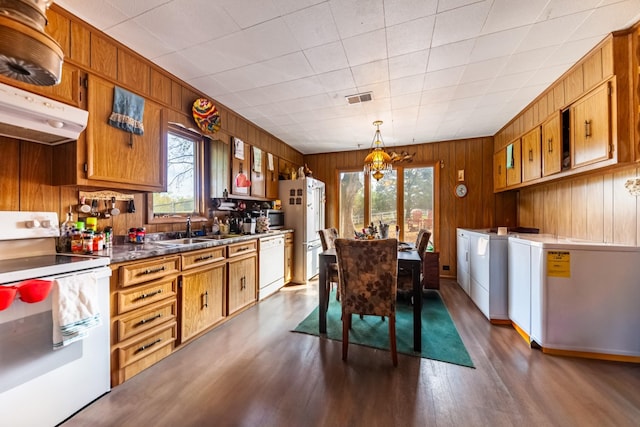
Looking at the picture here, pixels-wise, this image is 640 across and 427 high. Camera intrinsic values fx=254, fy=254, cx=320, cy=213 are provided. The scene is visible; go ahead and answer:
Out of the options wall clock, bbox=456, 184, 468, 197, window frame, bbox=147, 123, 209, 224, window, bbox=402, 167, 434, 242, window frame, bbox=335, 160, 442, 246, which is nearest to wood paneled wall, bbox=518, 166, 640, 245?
wall clock, bbox=456, 184, 468, 197

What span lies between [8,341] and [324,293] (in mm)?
2009

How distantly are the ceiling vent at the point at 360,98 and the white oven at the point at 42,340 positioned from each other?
276 centimetres

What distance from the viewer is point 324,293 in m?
2.50

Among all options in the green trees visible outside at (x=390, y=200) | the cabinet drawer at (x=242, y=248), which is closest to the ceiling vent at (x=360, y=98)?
the cabinet drawer at (x=242, y=248)

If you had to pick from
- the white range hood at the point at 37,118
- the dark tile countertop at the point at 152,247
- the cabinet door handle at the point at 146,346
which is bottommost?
the cabinet door handle at the point at 146,346

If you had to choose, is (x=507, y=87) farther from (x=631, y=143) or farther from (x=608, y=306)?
(x=608, y=306)

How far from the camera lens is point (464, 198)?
4594mm

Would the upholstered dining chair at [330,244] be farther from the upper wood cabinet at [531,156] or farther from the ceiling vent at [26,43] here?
the upper wood cabinet at [531,156]

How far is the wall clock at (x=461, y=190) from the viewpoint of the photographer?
457cm

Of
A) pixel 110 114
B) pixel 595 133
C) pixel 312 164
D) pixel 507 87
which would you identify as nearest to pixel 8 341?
pixel 110 114

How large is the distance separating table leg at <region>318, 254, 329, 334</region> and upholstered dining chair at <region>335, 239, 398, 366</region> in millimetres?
377

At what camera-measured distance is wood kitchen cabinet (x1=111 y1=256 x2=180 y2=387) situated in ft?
5.65

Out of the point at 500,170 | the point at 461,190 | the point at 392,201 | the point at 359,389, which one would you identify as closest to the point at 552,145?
the point at 500,170

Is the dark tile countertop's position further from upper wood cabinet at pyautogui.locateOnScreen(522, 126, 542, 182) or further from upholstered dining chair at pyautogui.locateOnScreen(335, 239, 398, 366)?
upper wood cabinet at pyautogui.locateOnScreen(522, 126, 542, 182)
